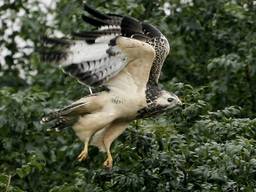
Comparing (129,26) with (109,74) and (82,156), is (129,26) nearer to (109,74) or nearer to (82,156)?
(109,74)

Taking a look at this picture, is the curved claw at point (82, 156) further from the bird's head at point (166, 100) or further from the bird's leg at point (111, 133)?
the bird's head at point (166, 100)

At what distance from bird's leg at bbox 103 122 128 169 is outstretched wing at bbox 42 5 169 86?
0.91 ft

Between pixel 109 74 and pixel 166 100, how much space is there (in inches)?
15.3

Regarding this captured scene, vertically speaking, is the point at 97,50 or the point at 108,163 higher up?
the point at 97,50

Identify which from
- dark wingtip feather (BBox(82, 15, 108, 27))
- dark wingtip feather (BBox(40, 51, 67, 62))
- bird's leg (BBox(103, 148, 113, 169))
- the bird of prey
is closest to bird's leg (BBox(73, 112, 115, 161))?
the bird of prey

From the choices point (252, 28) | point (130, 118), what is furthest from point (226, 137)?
point (252, 28)

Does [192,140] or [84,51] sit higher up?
[84,51]

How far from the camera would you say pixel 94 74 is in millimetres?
6492

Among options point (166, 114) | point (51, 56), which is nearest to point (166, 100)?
point (166, 114)

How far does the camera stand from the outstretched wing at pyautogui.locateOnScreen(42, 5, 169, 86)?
645cm

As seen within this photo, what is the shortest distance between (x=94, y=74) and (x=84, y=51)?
152 millimetres

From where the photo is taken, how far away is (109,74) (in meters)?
6.55

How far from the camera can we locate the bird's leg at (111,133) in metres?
6.59

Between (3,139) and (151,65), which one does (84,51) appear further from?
(3,139)
